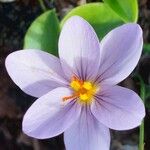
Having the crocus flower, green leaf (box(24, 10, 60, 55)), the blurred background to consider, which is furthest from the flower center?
the blurred background

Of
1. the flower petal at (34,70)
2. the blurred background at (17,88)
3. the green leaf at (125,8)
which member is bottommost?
the blurred background at (17,88)

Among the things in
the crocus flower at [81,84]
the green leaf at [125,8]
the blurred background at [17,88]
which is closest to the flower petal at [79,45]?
the crocus flower at [81,84]

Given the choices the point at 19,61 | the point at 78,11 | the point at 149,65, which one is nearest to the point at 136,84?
the point at 149,65

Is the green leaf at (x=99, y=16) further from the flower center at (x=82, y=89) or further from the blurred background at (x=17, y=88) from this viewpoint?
the blurred background at (x=17, y=88)

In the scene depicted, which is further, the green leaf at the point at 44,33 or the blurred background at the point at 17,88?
the blurred background at the point at 17,88

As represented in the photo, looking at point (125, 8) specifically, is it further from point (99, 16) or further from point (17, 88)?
point (17, 88)

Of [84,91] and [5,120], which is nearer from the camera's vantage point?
[84,91]

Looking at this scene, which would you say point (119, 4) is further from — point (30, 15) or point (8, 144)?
point (8, 144)
